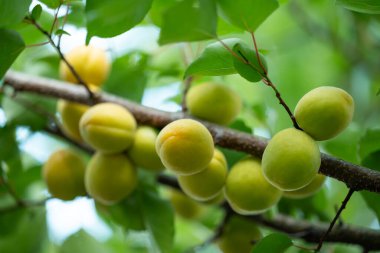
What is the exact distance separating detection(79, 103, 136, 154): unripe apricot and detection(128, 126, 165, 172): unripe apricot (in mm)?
Answer: 22

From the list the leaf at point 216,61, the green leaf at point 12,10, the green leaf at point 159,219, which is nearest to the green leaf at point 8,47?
the green leaf at point 12,10

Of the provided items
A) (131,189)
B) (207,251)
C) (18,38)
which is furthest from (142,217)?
(18,38)

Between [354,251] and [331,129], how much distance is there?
1.80 feet

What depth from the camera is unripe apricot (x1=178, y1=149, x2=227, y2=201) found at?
3.19 feet

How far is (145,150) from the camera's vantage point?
3.61ft

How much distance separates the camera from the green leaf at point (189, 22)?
0.96m

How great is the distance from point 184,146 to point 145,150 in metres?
0.25

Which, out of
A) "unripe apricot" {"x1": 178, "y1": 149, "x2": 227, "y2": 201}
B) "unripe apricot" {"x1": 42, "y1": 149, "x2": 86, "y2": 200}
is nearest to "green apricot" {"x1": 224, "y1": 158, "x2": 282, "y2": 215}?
"unripe apricot" {"x1": 178, "y1": 149, "x2": 227, "y2": 201}

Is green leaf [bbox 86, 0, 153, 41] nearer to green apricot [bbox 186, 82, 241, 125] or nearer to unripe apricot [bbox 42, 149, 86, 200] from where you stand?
green apricot [bbox 186, 82, 241, 125]

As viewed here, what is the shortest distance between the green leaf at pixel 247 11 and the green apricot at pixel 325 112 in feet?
0.60

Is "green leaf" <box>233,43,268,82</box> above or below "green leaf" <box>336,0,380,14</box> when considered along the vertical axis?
below

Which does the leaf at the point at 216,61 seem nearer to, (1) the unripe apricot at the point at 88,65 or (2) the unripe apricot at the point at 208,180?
(2) the unripe apricot at the point at 208,180

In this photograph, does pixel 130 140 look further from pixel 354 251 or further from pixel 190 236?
pixel 190 236

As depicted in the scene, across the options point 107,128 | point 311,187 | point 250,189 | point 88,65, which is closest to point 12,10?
point 107,128
